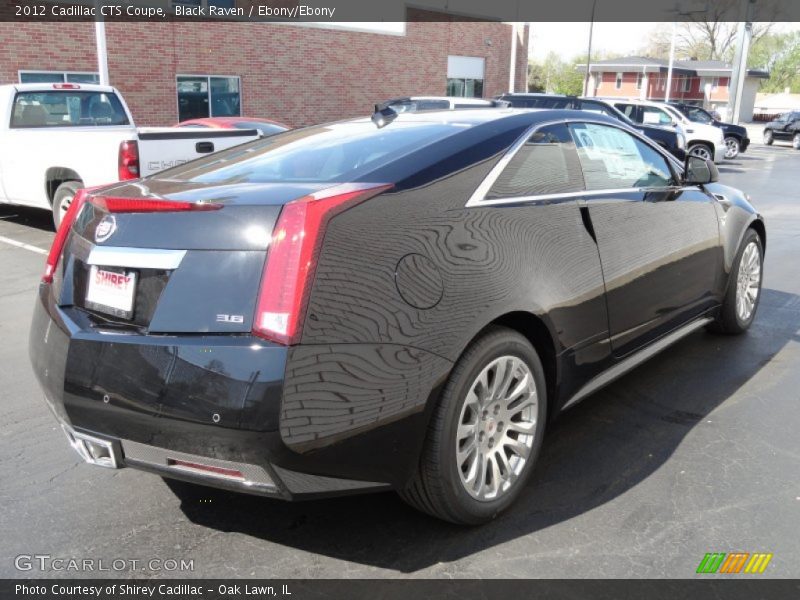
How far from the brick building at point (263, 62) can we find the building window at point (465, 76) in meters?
0.04

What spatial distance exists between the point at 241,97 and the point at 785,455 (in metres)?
20.9

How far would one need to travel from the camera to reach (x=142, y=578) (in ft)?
8.91

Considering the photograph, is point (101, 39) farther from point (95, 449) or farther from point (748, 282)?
point (95, 449)

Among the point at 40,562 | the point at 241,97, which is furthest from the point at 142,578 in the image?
the point at 241,97

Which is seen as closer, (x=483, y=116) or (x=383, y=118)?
(x=483, y=116)

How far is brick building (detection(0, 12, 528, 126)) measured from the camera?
17.7 metres

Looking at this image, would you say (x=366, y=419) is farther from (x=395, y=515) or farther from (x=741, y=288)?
(x=741, y=288)

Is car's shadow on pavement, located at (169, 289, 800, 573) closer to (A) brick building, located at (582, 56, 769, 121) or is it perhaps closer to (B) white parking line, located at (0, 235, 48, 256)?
(B) white parking line, located at (0, 235, 48, 256)

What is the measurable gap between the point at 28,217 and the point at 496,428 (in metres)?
9.92

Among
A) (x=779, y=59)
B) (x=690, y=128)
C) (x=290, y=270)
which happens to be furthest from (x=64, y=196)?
(x=779, y=59)

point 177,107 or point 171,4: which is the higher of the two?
point 171,4

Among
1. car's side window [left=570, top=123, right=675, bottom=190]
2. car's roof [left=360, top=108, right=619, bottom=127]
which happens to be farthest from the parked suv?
car's roof [left=360, top=108, right=619, bottom=127]

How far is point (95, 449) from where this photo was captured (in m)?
2.72

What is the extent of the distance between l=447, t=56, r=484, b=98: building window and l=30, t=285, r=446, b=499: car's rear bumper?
29.6 meters
